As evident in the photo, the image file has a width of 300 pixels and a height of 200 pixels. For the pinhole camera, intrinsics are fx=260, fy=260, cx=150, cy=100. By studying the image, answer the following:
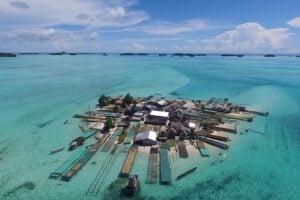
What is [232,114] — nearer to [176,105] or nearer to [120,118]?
[176,105]

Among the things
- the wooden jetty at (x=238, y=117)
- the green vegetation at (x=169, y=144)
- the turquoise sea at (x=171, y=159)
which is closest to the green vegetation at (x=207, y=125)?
the turquoise sea at (x=171, y=159)

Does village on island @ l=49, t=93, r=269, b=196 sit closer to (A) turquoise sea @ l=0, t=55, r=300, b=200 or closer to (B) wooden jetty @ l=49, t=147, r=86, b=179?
(B) wooden jetty @ l=49, t=147, r=86, b=179

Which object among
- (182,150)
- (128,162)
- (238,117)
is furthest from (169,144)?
(238,117)

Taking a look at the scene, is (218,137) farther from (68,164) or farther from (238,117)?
(68,164)

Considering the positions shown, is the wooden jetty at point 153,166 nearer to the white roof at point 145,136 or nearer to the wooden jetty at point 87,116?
the white roof at point 145,136

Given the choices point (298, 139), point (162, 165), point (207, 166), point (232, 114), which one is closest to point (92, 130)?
point (162, 165)

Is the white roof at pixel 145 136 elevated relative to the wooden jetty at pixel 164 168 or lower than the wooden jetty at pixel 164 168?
elevated

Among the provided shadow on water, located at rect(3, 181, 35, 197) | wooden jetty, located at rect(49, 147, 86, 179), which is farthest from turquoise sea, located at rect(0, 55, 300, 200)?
wooden jetty, located at rect(49, 147, 86, 179)
